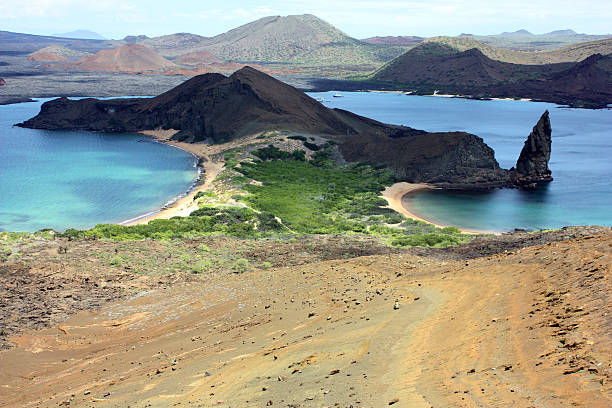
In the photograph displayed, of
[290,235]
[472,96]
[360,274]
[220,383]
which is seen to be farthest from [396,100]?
[220,383]

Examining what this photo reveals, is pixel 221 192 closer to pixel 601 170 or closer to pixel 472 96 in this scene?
pixel 601 170

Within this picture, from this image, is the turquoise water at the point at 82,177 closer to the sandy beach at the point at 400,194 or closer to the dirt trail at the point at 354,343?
the sandy beach at the point at 400,194

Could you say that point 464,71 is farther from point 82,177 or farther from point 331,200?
point 82,177

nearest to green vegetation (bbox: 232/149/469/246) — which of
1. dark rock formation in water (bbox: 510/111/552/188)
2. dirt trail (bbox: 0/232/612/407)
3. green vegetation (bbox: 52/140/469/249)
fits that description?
green vegetation (bbox: 52/140/469/249)

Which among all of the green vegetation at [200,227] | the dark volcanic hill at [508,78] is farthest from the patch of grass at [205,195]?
the dark volcanic hill at [508,78]

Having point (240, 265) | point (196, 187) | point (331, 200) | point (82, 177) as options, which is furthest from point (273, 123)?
point (240, 265)

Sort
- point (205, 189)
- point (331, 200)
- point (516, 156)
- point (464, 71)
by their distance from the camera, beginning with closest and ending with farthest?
point (331, 200) < point (205, 189) < point (516, 156) < point (464, 71)
